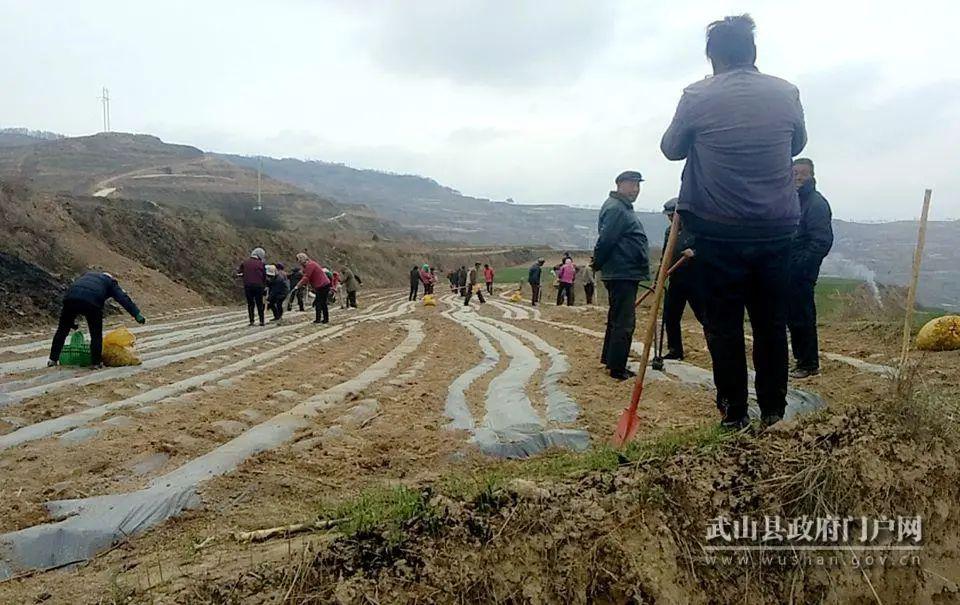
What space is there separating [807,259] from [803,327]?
1.85 feet

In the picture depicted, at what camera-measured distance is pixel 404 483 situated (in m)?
3.05

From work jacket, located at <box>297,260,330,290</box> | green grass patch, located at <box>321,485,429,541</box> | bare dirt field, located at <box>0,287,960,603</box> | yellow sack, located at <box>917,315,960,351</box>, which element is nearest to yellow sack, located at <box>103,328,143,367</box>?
bare dirt field, located at <box>0,287,960,603</box>

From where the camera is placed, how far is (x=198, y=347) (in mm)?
9477

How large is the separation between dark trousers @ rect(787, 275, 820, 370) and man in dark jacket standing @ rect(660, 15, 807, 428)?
7.02 feet

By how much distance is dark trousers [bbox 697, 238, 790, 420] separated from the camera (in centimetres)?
330

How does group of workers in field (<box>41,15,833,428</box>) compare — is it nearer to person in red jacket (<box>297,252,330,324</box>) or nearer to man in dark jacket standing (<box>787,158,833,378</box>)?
man in dark jacket standing (<box>787,158,833,378</box>)

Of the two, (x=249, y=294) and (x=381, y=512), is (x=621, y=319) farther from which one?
(x=249, y=294)

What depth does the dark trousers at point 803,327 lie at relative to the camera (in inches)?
209

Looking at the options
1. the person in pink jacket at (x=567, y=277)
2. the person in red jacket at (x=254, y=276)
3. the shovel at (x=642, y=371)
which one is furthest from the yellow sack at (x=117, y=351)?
the person in pink jacket at (x=567, y=277)

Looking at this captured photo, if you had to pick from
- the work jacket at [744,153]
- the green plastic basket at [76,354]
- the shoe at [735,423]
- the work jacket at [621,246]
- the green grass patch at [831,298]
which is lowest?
the green grass patch at [831,298]

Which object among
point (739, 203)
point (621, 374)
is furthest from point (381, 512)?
point (621, 374)

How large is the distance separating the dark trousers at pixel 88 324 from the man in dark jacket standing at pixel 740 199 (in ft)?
20.2

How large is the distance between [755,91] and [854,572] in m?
2.13

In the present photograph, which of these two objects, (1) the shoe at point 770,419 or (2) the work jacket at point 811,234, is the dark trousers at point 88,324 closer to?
(1) the shoe at point 770,419
